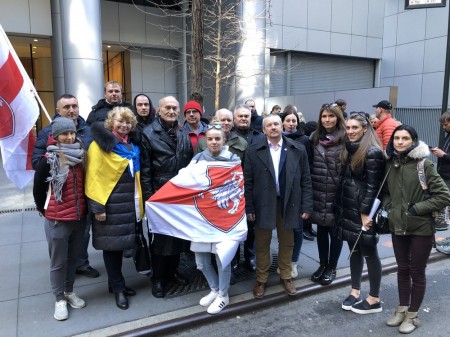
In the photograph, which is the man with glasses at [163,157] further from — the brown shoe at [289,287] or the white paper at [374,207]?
the white paper at [374,207]

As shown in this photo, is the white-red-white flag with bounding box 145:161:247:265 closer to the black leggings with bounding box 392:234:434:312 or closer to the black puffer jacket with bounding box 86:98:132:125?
the black puffer jacket with bounding box 86:98:132:125

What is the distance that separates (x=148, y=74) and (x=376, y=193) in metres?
14.1

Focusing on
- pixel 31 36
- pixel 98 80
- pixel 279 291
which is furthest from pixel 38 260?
pixel 31 36

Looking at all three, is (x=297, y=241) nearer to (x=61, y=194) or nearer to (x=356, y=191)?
(x=356, y=191)

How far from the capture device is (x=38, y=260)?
5066 millimetres

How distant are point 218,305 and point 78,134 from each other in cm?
248

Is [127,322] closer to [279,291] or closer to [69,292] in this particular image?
[69,292]

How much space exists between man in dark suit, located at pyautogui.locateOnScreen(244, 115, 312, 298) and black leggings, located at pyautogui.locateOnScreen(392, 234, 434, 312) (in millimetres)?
1006

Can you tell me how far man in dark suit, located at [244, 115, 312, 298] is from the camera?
399 centimetres

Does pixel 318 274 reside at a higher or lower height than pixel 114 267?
lower

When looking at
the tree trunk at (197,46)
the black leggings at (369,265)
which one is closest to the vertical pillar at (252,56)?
the tree trunk at (197,46)

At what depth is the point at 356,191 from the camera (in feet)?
12.1

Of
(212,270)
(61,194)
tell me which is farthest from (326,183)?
(61,194)

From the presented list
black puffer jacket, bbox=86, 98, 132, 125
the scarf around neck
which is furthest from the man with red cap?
the scarf around neck
